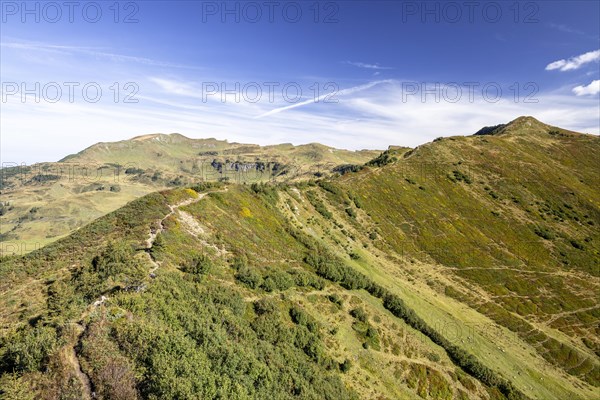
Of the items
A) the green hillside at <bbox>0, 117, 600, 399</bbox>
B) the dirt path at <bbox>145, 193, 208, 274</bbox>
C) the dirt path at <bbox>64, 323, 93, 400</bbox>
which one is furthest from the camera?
the dirt path at <bbox>145, 193, 208, 274</bbox>

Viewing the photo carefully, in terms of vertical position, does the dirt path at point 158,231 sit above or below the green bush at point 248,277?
above

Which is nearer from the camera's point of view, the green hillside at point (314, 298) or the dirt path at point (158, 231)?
the green hillside at point (314, 298)

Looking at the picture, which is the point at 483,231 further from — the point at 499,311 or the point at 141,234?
the point at 141,234

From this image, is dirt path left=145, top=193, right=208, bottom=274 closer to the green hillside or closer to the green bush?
the green hillside

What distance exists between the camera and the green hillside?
22094 millimetres

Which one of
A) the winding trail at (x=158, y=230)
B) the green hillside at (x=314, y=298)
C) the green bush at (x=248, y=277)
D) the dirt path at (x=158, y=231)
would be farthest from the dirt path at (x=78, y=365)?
the green bush at (x=248, y=277)

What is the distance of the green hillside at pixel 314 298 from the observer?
72.5 ft

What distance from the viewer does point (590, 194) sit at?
133 m

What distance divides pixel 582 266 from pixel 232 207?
10529cm

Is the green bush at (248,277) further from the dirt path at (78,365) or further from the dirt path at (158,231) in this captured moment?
the dirt path at (78,365)

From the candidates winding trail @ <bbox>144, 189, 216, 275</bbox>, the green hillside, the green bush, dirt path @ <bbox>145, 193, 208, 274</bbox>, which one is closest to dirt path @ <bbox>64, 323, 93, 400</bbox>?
the green hillside

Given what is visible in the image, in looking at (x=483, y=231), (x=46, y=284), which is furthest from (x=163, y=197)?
(x=483, y=231)

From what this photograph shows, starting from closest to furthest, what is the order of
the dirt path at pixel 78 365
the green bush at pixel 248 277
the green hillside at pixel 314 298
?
the dirt path at pixel 78 365 < the green hillside at pixel 314 298 < the green bush at pixel 248 277

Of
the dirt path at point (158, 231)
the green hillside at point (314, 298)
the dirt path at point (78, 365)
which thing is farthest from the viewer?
the dirt path at point (158, 231)
